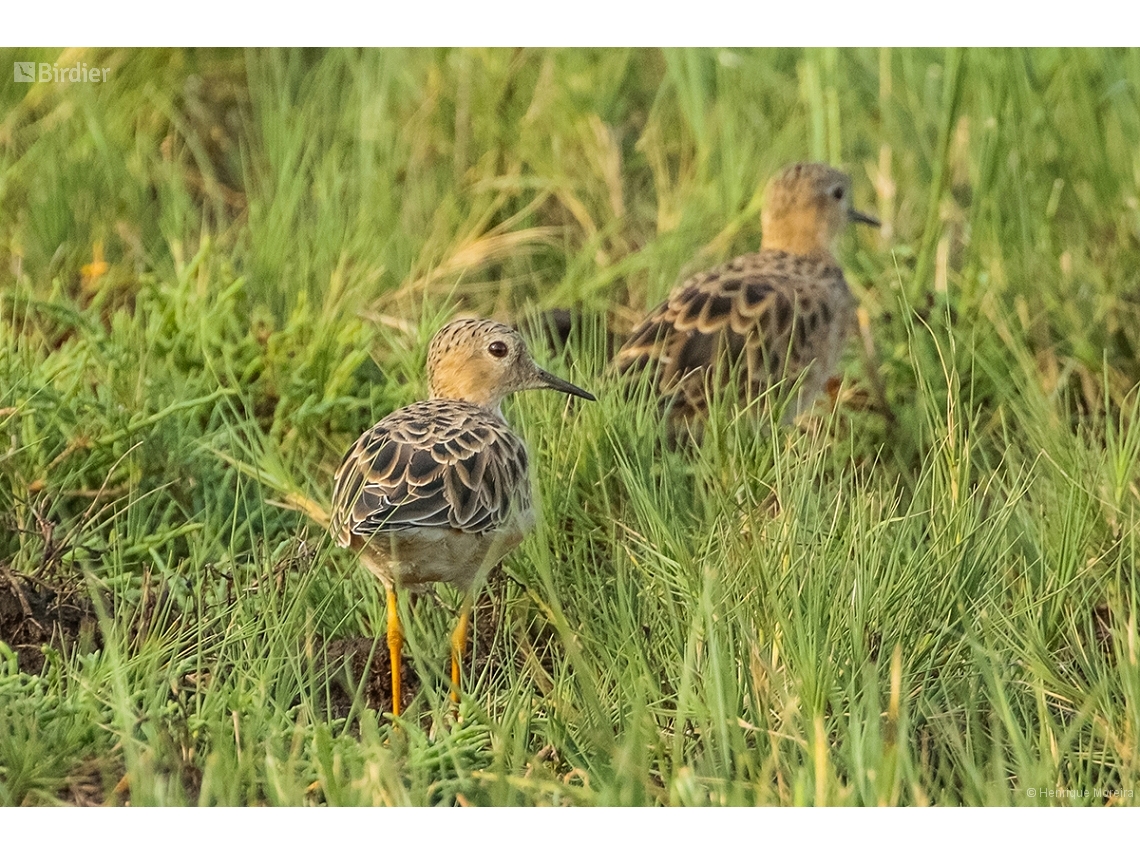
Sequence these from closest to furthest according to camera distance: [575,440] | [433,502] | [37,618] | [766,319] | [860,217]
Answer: [433,502] < [37,618] < [575,440] < [766,319] < [860,217]

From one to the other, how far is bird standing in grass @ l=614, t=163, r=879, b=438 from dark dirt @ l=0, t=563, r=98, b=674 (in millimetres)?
2001

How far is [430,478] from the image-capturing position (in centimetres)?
449

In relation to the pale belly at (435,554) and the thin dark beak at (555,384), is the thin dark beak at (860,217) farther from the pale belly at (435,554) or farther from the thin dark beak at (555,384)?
the pale belly at (435,554)

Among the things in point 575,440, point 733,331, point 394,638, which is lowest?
point 394,638

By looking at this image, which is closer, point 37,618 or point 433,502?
point 433,502

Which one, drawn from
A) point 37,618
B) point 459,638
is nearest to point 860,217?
point 459,638

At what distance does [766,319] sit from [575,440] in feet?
3.92

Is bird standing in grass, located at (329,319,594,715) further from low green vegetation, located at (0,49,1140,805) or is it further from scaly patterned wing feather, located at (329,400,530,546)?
low green vegetation, located at (0,49,1140,805)

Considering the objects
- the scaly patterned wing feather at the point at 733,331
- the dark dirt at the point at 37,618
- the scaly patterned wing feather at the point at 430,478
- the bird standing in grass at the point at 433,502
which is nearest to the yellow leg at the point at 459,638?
the bird standing in grass at the point at 433,502

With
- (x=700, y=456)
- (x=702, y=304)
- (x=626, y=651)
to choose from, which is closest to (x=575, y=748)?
(x=626, y=651)

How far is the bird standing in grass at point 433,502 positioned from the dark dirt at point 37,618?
0.88m

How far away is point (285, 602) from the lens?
456 cm

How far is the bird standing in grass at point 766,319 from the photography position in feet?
18.9

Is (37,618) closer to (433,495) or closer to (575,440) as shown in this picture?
(433,495)
